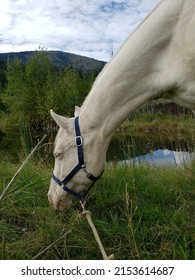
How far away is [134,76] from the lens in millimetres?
3578

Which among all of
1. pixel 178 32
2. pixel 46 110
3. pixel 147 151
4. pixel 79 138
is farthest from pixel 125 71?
pixel 46 110

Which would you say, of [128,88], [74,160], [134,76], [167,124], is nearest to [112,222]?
[74,160]

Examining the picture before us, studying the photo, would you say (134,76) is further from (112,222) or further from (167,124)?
(167,124)

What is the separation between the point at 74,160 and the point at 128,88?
3.33 ft

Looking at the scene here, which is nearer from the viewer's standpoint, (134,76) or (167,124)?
(134,76)

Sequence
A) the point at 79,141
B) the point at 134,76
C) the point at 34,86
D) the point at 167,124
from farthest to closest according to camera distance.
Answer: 1. the point at 34,86
2. the point at 167,124
3. the point at 79,141
4. the point at 134,76

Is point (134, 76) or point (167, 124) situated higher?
point (134, 76)

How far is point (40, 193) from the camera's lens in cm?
454

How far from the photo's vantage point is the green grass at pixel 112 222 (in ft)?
9.99

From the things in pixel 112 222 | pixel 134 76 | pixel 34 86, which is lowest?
pixel 112 222

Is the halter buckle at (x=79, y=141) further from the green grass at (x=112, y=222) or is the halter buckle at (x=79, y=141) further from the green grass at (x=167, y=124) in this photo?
the green grass at (x=167, y=124)

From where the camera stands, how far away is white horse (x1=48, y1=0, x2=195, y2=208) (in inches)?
130

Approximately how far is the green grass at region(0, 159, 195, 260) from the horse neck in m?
0.92
